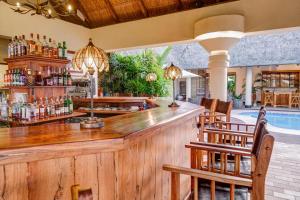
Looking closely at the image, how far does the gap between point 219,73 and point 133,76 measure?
370 centimetres

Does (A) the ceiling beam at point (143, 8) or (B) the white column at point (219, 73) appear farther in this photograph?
(A) the ceiling beam at point (143, 8)

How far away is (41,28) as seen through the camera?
5711 mm

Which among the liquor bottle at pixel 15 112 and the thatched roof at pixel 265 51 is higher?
the thatched roof at pixel 265 51

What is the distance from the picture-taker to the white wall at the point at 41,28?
194 inches

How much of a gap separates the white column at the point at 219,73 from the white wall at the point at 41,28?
3.95 meters

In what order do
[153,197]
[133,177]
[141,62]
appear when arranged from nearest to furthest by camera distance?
[133,177] < [153,197] < [141,62]

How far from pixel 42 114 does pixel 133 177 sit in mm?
2449

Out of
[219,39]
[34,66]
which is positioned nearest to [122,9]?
[219,39]

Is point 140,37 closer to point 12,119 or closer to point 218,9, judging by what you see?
point 218,9

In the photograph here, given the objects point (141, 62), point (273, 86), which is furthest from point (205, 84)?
point (141, 62)

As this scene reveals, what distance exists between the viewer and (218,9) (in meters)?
5.02

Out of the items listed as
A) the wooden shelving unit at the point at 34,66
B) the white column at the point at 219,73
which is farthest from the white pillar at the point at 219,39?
the wooden shelving unit at the point at 34,66

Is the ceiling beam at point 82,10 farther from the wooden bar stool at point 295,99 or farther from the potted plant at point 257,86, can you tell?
the wooden bar stool at point 295,99

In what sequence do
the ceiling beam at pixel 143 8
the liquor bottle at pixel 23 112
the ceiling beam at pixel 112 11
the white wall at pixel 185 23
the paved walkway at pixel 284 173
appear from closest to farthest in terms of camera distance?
the paved walkway at pixel 284 173
the liquor bottle at pixel 23 112
the white wall at pixel 185 23
the ceiling beam at pixel 143 8
the ceiling beam at pixel 112 11
